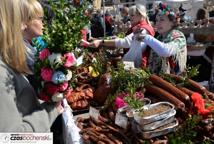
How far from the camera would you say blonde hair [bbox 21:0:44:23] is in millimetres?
1618

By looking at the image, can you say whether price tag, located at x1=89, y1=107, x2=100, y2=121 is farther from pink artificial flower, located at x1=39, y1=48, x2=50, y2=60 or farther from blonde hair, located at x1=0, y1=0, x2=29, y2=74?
blonde hair, located at x1=0, y1=0, x2=29, y2=74

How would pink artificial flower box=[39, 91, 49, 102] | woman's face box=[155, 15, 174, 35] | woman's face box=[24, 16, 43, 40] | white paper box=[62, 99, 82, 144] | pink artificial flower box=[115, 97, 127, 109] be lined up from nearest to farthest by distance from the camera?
woman's face box=[24, 16, 43, 40], pink artificial flower box=[39, 91, 49, 102], white paper box=[62, 99, 82, 144], pink artificial flower box=[115, 97, 127, 109], woman's face box=[155, 15, 174, 35]

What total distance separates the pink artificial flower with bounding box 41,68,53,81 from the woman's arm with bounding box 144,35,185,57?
1.43 metres

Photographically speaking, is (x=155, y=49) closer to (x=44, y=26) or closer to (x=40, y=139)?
(x=44, y=26)

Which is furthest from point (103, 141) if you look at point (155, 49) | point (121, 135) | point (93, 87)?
point (155, 49)

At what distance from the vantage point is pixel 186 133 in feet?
6.16

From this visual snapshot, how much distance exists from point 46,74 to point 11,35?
1.07 feet

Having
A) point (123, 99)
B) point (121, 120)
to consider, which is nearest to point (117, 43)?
point (123, 99)

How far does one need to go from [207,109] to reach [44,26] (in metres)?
1.01

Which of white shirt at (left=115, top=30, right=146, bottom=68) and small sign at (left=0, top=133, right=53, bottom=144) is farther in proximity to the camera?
white shirt at (left=115, top=30, right=146, bottom=68)

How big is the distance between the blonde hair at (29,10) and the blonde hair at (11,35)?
3 centimetres

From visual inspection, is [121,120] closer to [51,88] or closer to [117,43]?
[51,88]

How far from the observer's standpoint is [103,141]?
192 cm

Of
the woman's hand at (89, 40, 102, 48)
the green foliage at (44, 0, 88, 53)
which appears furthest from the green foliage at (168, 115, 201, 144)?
the woman's hand at (89, 40, 102, 48)
